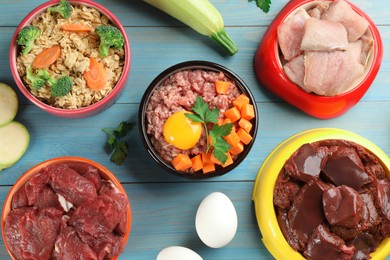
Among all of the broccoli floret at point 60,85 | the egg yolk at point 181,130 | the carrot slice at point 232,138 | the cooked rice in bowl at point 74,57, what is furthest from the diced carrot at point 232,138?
the broccoli floret at point 60,85

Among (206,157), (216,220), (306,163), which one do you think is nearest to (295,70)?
(306,163)

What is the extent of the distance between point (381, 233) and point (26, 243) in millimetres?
1233

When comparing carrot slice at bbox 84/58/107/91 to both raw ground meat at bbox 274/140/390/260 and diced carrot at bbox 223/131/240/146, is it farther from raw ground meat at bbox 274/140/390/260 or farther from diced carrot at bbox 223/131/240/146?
raw ground meat at bbox 274/140/390/260

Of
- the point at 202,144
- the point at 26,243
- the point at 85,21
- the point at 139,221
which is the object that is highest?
the point at 85,21

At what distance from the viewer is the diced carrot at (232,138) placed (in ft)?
6.69

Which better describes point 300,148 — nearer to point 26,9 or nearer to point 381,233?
point 381,233

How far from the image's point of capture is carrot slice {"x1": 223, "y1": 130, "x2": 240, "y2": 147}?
2.04m

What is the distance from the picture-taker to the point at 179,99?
2070 mm

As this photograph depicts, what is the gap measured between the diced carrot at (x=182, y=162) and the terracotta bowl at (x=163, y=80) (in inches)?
0.7

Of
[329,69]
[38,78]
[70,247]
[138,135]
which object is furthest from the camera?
[138,135]

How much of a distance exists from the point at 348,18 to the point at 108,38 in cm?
90

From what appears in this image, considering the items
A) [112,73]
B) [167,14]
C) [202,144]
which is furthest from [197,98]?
[167,14]

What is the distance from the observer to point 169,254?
204cm

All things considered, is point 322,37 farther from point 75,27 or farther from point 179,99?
point 75,27
